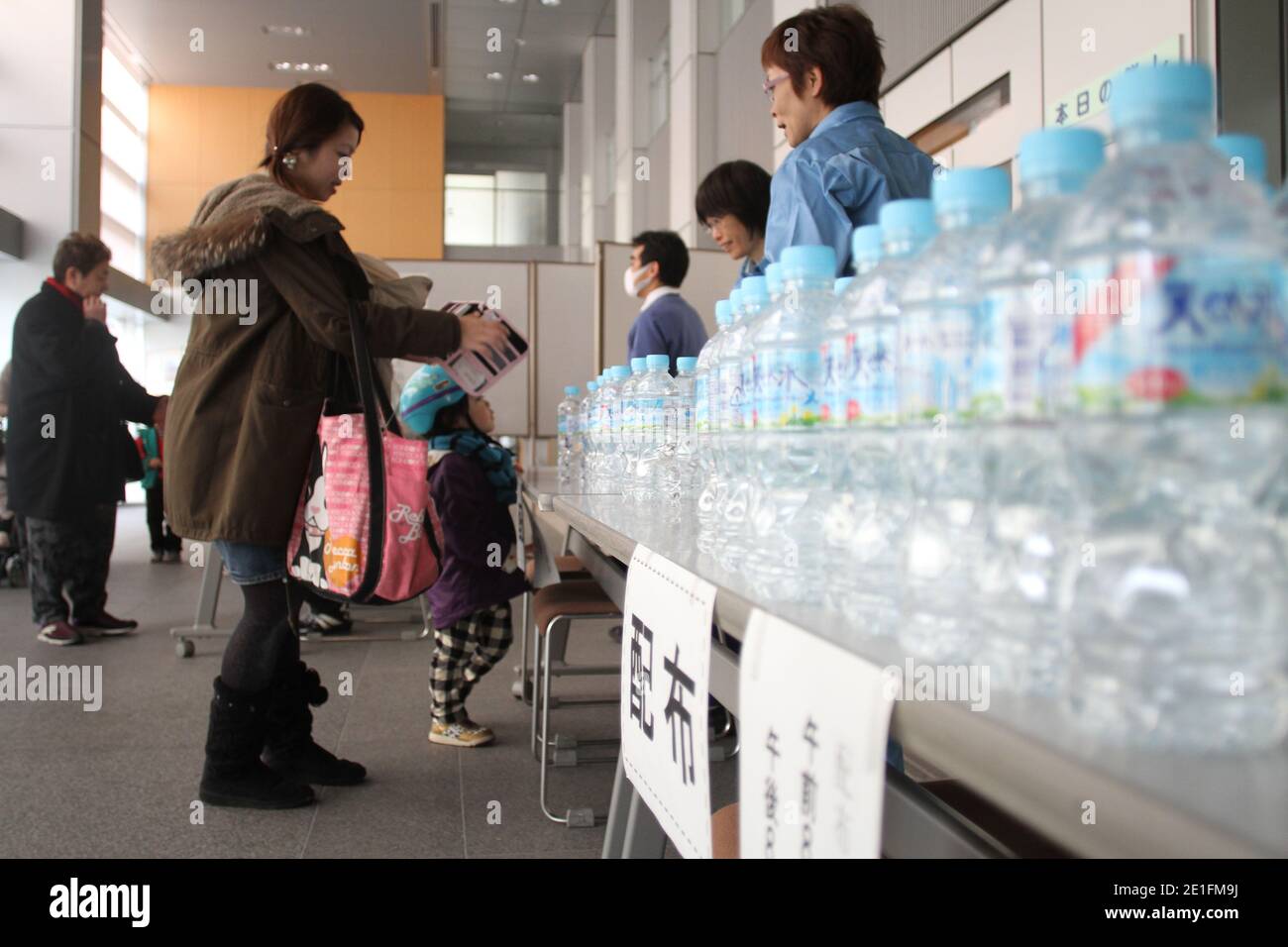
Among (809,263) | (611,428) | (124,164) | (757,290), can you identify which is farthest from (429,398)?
(124,164)

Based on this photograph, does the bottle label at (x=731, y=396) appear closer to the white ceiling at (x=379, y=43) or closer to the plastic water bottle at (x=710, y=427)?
the plastic water bottle at (x=710, y=427)

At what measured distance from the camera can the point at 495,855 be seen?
2111 mm

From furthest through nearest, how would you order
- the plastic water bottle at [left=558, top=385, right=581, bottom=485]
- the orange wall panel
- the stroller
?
the orange wall panel → the stroller → the plastic water bottle at [left=558, top=385, right=581, bottom=485]

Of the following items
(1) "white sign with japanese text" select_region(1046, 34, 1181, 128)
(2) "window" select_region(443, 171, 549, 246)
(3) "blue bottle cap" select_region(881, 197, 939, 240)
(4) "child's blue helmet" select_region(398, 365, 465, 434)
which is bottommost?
(3) "blue bottle cap" select_region(881, 197, 939, 240)

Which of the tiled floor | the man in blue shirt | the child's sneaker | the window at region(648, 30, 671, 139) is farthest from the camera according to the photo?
the window at region(648, 30, 671, 139)

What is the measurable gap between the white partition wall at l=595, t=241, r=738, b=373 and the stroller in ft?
11.7

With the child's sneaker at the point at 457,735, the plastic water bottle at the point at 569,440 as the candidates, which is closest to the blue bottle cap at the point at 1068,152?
the child's sneaker at the point at 457,735

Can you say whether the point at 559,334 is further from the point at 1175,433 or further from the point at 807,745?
the point at 1175,433

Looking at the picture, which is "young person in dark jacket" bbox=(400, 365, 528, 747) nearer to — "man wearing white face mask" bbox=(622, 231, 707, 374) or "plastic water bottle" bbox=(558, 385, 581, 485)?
"plastic water bottle" bbox=(558, 385, 581, 485)

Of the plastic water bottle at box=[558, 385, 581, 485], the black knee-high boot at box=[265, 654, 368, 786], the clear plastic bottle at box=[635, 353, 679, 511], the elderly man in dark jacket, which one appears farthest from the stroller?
the clear plastic bottle at box=[635, 353, 679, 511]

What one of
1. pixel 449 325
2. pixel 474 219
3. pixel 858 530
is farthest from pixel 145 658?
pixel 474 219

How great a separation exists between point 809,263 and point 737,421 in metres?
0.23

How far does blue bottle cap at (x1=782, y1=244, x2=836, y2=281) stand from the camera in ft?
3.06

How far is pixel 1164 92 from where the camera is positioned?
1.74 ft
